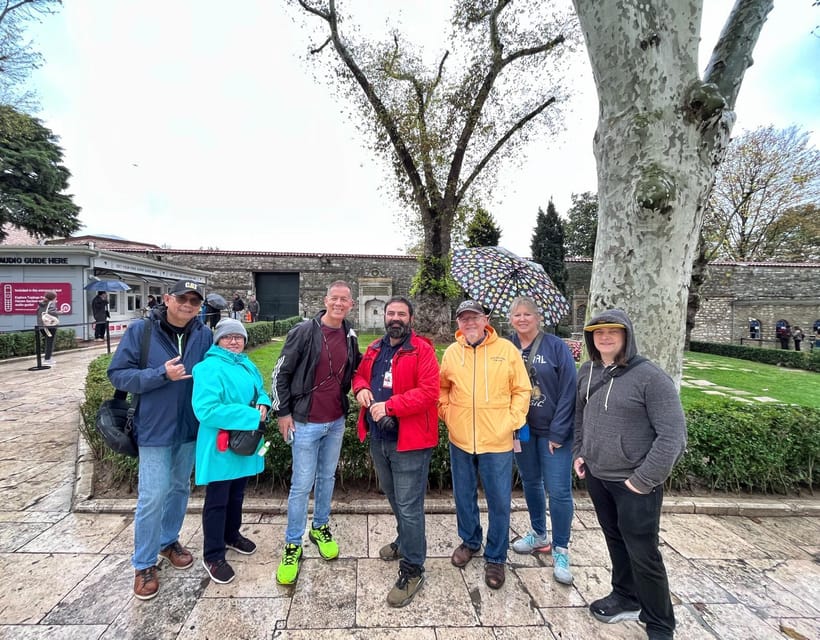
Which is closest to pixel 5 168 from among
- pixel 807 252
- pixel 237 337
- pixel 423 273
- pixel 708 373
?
pixel 423 273

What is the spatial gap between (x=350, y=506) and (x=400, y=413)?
1.59 m

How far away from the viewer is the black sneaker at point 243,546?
8.47 ft

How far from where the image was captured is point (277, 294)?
897 inches

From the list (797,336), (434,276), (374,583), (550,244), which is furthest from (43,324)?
(797,336)

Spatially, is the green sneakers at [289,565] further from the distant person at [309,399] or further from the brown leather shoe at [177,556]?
the brown leather shoe at [177,556]

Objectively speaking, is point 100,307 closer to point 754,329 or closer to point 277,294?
point 277,294

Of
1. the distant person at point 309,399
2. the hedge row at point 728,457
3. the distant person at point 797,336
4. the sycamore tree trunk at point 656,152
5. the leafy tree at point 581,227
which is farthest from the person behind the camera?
the leafy tree at point 581,227

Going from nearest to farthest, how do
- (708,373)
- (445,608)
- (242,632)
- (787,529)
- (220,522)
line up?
(242,632) < (445,608) < (220,522) < (787,529) < (708,373)

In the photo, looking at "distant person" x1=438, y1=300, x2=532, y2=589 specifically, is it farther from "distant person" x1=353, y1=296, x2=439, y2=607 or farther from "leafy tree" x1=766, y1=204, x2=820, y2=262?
"leafy tree" x1=766, y1=204, x2=820, y2=262

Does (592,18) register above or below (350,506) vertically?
above

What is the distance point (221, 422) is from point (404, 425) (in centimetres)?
114

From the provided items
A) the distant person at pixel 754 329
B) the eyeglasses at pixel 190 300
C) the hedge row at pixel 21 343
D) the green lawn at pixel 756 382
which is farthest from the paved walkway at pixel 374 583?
the distant person at pixel 754 329

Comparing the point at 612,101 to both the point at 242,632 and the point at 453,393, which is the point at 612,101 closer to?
the point at 453,393

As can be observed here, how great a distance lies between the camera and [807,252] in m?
23.4
